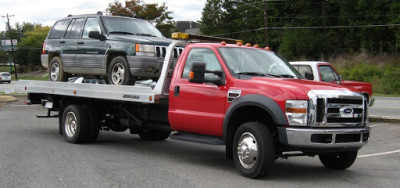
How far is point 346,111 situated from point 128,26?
222 inches

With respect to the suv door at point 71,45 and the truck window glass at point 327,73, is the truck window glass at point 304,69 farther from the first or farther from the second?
the suv door at point 71,45

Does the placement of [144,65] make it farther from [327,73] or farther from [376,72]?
[376,72]

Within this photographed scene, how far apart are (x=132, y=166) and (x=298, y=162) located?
9.47 ft

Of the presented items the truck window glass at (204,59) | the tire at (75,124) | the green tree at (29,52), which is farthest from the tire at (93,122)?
the green tree at (29,52)

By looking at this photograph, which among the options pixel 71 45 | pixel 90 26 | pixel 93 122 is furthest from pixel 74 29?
pixel 93 122

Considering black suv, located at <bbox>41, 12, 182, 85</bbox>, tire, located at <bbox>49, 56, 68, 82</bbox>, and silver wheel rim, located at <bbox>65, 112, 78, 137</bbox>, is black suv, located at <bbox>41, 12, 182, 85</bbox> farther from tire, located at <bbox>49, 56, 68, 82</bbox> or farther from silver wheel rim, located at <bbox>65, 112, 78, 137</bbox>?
silver wheel rim, located at <bbox>65, 112, 78, 137</bbox>

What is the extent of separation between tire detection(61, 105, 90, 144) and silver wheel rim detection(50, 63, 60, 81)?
3.80 feet

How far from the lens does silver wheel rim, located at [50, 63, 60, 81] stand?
11898 mm

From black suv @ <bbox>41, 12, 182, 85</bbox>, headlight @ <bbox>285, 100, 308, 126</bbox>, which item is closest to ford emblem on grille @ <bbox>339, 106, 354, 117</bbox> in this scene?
headlight @ <bbox>285, 100, 308, 126</bbox>

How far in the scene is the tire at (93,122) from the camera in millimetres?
10719

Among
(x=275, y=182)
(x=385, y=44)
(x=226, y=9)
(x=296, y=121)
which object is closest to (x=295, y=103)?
(x=296, y=121)

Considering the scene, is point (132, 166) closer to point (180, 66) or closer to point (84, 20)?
point (180, 66)

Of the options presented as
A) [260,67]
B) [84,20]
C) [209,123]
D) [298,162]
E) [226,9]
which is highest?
[226,9]

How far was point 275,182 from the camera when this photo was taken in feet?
23.0
